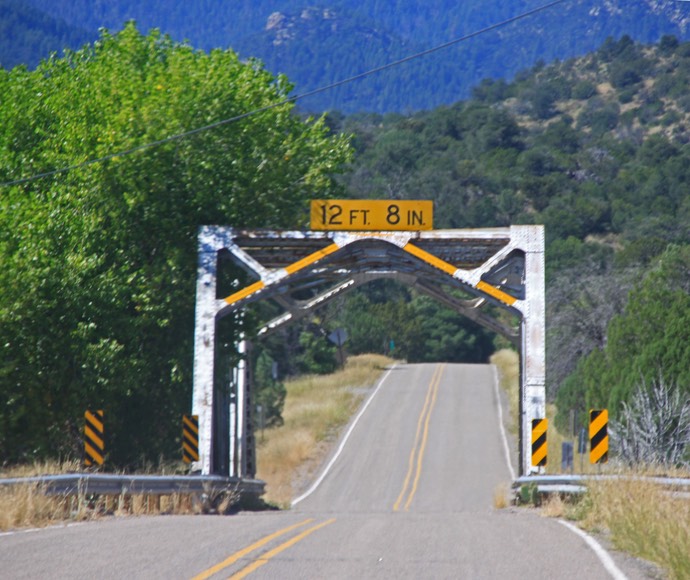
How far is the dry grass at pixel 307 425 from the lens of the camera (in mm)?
45156

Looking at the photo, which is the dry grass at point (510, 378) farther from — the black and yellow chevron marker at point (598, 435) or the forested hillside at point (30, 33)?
the forested hillside at point (30, 33)

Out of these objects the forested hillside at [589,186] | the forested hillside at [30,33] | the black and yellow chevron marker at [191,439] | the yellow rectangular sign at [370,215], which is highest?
the forested hillside at [30,33]

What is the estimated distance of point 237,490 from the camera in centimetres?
2236

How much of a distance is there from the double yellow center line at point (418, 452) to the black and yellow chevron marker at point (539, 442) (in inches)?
553

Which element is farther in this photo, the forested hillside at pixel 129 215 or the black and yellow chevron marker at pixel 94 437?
the forested hillside at pixel 129 215

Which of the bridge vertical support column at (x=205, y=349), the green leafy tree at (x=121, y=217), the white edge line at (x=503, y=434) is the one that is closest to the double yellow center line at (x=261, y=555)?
the bridge vertical support column at (x=205, y=349)

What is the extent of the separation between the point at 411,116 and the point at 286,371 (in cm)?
10040

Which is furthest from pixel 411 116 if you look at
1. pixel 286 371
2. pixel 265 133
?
pixel 265 133

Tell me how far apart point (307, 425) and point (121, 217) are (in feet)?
102

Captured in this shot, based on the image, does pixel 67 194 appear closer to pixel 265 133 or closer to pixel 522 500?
pixel 265 133

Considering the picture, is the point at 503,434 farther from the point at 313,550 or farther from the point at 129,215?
the point at 313,550

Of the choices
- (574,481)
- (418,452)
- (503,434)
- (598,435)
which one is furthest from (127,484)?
(503,434)

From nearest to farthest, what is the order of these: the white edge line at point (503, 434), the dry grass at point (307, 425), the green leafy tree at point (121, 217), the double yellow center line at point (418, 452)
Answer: the green leafy tree at point (121, 217), the double yellow center line at point (418, 452), the dry grass at point (307, 425), the white edge line at point (503, 434)

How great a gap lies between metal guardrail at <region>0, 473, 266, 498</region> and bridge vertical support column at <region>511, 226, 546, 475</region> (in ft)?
19.5
